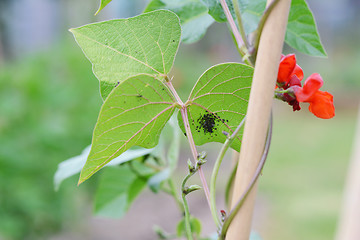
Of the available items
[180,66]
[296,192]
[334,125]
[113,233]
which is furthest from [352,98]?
[113,233]

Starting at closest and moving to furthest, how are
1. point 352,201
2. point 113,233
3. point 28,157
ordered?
point 352,201 → point 28,157 → point 113,233

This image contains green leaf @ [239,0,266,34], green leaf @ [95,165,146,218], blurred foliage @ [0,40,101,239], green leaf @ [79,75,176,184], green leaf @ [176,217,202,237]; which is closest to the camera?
green leaf @ [79,75,176,184]

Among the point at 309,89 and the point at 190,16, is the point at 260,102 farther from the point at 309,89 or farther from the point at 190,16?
the point at 190,16

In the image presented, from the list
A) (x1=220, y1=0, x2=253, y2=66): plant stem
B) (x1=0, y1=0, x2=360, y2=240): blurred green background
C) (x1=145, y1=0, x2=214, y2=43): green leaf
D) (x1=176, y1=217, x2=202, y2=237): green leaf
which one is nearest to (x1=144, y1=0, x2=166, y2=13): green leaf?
(x1=145, y1=0, x2=214, y2=43): green leaf

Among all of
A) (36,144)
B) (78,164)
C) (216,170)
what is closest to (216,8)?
(216,170)

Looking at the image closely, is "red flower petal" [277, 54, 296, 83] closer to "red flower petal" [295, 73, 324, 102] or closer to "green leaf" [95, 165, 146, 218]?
"red flower petal" [295, 73, 324, 102]

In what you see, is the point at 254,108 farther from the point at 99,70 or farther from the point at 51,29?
the point at 51,29
